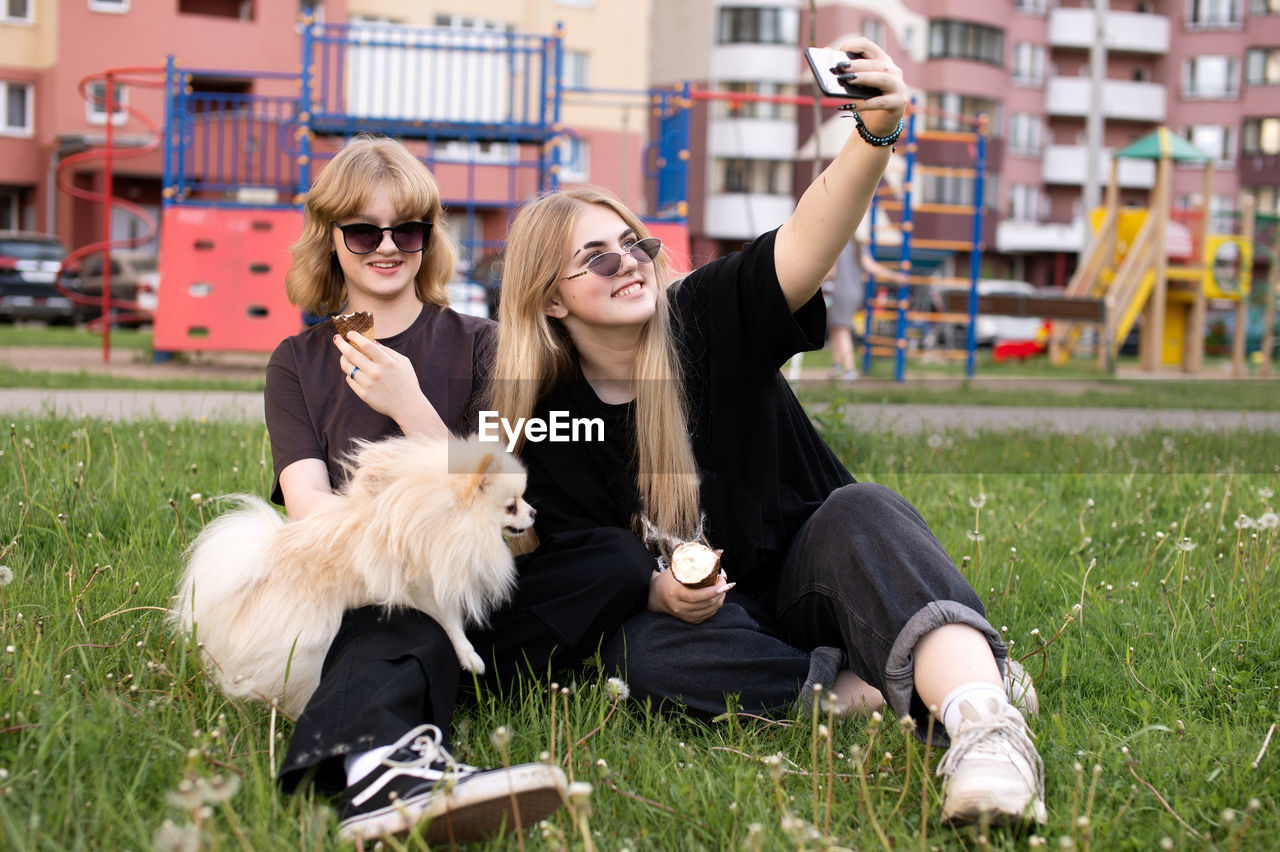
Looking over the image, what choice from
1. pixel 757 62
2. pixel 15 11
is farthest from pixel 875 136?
pixel 757 62

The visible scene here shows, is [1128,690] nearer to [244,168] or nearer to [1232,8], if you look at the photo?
[244,168]

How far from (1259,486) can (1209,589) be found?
1.80 metres

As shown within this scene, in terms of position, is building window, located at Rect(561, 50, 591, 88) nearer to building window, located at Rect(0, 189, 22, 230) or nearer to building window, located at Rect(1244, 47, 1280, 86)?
building window, located at Rect(0, 189, 22, 230)

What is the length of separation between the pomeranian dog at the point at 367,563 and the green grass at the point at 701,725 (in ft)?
0.45

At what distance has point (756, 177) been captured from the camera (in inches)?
1499

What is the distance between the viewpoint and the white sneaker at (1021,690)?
8.17 feet

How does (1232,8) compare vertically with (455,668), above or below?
Result: above

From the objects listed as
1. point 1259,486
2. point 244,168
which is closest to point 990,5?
point 244,168

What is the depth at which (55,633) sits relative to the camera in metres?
2.65

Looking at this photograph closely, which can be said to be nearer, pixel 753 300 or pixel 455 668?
pixel 455 668

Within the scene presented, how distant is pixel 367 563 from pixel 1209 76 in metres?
49.4

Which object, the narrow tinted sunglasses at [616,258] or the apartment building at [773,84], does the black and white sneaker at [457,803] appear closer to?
the narrow tinted sunglasses at [616,258]

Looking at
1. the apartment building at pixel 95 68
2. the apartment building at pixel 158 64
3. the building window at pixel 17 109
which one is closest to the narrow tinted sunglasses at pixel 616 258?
the apartment building at pixel 158 64

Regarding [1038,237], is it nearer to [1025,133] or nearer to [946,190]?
[946,190]
